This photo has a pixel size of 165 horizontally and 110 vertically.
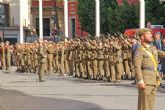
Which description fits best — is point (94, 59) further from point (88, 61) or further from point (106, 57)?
point (106, 57)

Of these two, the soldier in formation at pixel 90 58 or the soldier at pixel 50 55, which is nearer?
the soldier in formation at pixel 90 58

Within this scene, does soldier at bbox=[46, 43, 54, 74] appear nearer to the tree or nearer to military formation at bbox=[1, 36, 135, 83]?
military formation at bbox=[1, 36, 135, 83]

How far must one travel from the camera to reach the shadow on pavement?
53.8 ft

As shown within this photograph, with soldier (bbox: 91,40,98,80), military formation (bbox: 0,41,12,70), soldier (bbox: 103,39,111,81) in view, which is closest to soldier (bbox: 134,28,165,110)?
soldier (bbox: 103,39,111,81)

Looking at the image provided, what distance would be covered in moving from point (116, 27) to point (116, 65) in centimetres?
3952

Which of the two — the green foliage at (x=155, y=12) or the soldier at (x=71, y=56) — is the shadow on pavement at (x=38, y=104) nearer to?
the soldier at (x=71, y=56)

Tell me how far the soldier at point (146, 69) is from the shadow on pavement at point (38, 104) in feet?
15.3

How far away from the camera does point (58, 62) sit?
A: 34938 millimetres

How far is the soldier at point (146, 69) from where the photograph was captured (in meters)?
11.3

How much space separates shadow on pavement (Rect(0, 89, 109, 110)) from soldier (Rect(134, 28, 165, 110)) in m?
4.67

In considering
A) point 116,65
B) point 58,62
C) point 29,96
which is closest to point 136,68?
point 29,96

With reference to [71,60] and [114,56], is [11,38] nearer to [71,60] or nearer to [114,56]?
[71,60]

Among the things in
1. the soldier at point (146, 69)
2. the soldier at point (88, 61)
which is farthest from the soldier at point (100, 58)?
the soldier at point (146, 69)

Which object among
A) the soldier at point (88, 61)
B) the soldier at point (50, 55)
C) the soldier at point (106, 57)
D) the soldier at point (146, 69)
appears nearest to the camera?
the soldier at point (146, 69)
